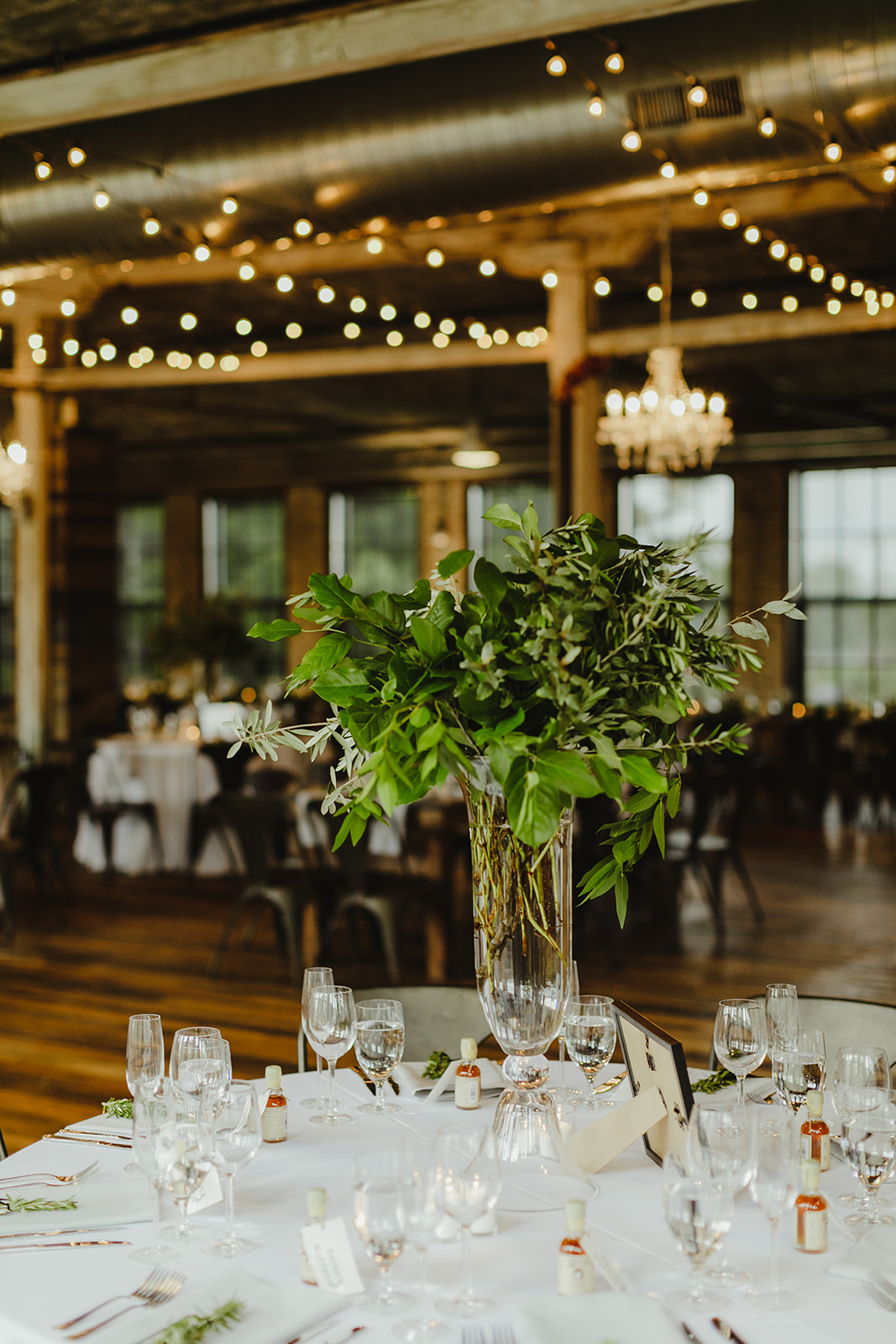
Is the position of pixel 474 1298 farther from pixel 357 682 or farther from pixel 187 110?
pixel 187 110

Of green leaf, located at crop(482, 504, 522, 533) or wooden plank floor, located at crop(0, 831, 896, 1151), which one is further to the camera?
wooden plank floor, located at crop(0, 831, 896, 1151)

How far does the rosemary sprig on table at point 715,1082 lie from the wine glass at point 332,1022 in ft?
1.95

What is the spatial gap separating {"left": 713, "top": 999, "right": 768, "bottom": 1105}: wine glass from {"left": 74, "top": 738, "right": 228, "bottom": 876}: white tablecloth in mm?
6650

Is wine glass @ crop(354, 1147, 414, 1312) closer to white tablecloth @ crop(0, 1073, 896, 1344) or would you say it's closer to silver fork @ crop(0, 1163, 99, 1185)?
white tablecloth @ crop(0, 1073, 896, 1344)

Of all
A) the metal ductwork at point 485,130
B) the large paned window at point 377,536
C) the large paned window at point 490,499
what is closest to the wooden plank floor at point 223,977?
the metal ductwork at point 485,130

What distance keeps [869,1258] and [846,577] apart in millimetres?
13343

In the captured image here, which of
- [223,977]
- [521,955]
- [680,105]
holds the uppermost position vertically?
[680,105]

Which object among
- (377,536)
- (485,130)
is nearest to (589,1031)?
(485,130)

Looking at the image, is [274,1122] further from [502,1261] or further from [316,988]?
[502,1261]

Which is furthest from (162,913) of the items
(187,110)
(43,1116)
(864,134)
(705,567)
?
A: (705,567)

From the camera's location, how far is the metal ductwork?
4.12 m

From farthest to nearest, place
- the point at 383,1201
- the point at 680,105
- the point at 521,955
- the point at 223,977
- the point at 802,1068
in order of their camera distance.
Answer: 1. the point at 223,977
2. the point at 680,105
3. the point at 802,1068
4. the point at 521,955
5. the point at 383,1201

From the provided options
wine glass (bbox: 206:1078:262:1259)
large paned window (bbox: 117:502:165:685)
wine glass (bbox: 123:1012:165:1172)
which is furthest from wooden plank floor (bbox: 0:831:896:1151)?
large paned window (bbox: 117:502:165:685)

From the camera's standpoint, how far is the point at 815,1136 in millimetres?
1875
